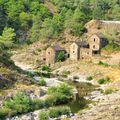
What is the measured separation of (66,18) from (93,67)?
3300 cm

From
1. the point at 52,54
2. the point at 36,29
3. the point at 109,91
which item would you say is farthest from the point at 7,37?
the point at 109,91

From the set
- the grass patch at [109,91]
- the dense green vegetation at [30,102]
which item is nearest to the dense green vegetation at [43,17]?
the grass patch at [109,91]

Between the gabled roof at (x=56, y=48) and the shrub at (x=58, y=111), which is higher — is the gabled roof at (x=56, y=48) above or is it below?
above

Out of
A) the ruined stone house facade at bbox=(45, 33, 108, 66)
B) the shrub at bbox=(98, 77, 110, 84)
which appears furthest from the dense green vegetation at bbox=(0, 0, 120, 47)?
the shrub at bbox=(98, 77, 110, 84)

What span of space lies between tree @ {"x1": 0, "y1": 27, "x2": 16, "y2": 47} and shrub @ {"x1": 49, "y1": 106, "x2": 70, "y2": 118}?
5503 centimetres

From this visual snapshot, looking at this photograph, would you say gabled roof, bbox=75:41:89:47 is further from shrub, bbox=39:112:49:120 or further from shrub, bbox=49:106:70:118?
shrub, bbox=39:112:49:120

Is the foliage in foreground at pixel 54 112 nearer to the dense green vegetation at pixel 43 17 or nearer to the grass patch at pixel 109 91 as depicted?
the grass patch at pixel 109 91

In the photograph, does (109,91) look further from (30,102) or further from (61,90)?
(30,102)

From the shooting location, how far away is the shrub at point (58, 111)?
52.8m

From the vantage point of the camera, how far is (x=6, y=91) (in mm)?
60844

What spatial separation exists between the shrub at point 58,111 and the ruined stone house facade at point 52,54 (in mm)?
45264

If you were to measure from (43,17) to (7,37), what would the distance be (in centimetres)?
1940

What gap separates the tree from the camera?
10990 centimetres

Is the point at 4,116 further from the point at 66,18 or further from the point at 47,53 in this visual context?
the point at 66,18
